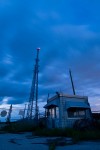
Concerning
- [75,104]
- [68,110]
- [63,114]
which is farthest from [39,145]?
[68,110]

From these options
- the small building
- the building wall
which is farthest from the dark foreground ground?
the small building

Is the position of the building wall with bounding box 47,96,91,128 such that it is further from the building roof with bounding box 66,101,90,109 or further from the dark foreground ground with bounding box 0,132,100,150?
the dark foreground ground with bounding box 0,132,100,150

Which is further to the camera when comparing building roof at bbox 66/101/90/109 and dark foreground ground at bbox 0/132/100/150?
building roof at bbox 66/101/90/109

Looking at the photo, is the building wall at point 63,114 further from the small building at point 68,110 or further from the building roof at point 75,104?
the building roof at point 75,104

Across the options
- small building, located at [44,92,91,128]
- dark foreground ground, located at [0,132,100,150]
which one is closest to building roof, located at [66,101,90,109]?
small building, located at [44,92,91,128]

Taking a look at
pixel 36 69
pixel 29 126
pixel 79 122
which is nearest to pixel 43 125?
pixel 29 126

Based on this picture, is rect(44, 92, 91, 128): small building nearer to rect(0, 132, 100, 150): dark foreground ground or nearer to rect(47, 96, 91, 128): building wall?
rect(47, 96, 91, 128): building wall

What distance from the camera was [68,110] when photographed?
23.9 meters

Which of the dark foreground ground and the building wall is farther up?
the building wall

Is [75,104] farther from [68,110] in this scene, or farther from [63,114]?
[63,114]

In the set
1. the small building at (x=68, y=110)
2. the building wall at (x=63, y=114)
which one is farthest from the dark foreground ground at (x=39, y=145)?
the small building at (x=68, y=110)

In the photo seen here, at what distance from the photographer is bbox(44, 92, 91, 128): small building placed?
76.8 ft

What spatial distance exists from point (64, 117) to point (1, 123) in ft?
38.9

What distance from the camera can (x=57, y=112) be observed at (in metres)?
24.6
